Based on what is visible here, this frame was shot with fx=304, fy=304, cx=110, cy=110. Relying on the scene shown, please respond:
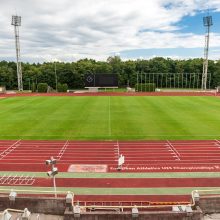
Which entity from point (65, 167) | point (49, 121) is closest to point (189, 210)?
point (65, 167)

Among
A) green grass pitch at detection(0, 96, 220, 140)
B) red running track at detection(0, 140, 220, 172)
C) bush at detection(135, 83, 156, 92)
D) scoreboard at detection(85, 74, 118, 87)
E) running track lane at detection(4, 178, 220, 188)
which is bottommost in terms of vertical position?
running track lane at detection(4, 178, 220, 188)

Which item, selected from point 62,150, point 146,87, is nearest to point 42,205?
point 62,150

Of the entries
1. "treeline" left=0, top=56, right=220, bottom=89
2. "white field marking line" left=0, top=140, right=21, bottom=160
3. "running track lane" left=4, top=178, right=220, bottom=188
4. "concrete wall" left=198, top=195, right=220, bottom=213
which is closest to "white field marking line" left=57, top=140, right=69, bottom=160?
"white field marking line" left=0, top=140, right=21, bottom=160

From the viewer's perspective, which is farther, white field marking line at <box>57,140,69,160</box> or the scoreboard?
the scoreboard

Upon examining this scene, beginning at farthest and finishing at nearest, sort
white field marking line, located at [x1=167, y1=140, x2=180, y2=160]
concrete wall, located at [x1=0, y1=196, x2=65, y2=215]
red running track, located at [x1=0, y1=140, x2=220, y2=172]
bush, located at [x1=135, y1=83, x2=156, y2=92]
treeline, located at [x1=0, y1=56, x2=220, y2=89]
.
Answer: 1. treeline, located at [x1=0, y1=56, x2=220, y2=89]
2. bush, located at [x1=135, y1=83, x2=156, y2=92]
3. white field marking line, located at [x1=167, y1=140, x2=180, y2=160]
4. red running track, located at [x1=0, y1=140, x2=220, y2=172]
5. concrete wall, located at [x1=0, y1=196, x2=65, y2=215]

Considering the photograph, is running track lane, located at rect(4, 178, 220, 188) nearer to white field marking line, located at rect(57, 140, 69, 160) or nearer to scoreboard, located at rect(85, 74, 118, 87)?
white field marking line, located at rect(57, 140, 69, 160)

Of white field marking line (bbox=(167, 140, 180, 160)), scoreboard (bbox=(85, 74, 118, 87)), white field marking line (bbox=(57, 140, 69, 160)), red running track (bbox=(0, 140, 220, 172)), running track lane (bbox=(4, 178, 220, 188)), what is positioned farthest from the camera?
scoreboard (bbox=(85, 74, 118, 87))

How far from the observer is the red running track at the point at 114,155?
1903 cm

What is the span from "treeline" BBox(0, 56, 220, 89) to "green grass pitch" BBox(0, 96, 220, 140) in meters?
51.2

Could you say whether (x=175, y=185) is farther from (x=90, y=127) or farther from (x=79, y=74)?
(x=79, y=74)

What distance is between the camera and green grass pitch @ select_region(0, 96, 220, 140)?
26375mm

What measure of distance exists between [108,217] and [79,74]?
8411 centimetres

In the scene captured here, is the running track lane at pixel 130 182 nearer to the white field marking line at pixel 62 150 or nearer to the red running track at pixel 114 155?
the red running track at pixel 114 155

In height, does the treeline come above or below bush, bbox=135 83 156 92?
above
